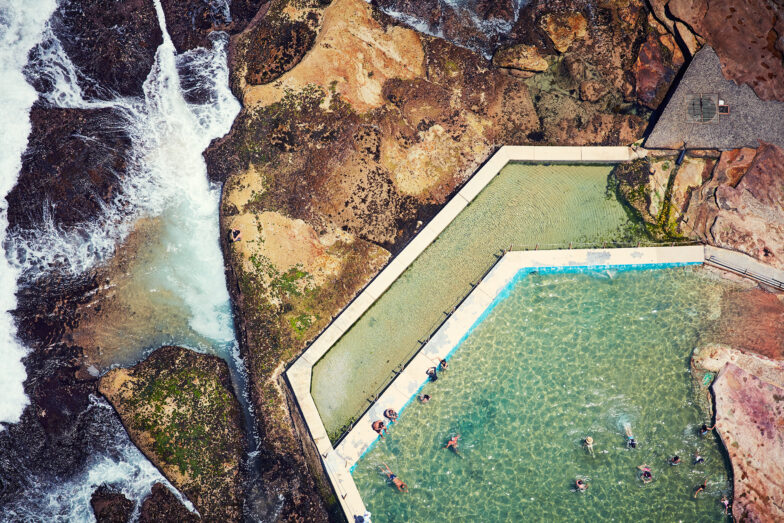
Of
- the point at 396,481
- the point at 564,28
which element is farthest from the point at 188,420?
the point at 564,28

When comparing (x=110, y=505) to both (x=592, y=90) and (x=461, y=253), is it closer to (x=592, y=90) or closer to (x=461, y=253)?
(x=461, y=253)

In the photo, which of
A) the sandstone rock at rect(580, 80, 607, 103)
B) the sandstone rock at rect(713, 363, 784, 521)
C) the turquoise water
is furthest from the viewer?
the sandstone rock at rect(580, 80, 607, 103)

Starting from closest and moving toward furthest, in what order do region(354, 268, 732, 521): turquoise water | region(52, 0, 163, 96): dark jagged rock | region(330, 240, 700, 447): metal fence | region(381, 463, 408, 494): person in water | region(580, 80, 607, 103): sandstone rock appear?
region(381, 463, 408, 494): person in water, region(354, 268, 732, 521): turquoise water, region(330, 240, 700, 447): metal fence, region(580, 80, 607, 103): sandstone rock, region(52, 0, 163, 96): dark jagged rock

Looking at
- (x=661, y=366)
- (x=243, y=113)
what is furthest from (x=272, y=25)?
(x=661, y=366)

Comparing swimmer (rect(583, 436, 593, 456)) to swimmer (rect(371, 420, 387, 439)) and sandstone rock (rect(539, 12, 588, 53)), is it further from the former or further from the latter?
sandstone rock (rect(539, 12, 588, 53))

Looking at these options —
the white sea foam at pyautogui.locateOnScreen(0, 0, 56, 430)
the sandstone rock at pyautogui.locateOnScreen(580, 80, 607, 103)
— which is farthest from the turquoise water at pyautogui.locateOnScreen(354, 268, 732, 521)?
the white sea foam at pyautogui.locateOnScreen(0, 0, 56, 430)

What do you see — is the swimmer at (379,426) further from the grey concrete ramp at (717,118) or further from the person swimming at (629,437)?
the grey concrete ramp at (717,118)

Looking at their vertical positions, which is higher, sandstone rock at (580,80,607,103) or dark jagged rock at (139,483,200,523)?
sandstone rock at (580,80,607,103)
